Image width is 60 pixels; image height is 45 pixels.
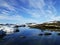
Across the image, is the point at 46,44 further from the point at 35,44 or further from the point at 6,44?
the point at 6,44

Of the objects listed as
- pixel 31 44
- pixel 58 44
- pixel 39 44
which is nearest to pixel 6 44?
pixel 31 44

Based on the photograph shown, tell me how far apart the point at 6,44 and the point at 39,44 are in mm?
11661

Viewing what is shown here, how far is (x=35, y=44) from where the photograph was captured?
3959cm

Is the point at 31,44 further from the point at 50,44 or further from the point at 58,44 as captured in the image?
the point at 58,44

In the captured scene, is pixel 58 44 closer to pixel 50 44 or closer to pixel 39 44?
pixel 50 44

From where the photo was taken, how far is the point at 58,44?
127 ft

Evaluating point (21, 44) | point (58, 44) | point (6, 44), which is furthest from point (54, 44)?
point (6, 44)

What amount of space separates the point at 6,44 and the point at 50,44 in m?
15.4

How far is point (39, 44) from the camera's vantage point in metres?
39.6

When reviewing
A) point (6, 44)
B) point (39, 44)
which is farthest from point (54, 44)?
point (6, 44)

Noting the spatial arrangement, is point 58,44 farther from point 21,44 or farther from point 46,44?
point 21,44

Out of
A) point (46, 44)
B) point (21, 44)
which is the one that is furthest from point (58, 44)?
point (21, 44)

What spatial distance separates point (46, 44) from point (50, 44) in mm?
1423

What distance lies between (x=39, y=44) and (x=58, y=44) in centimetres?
636
